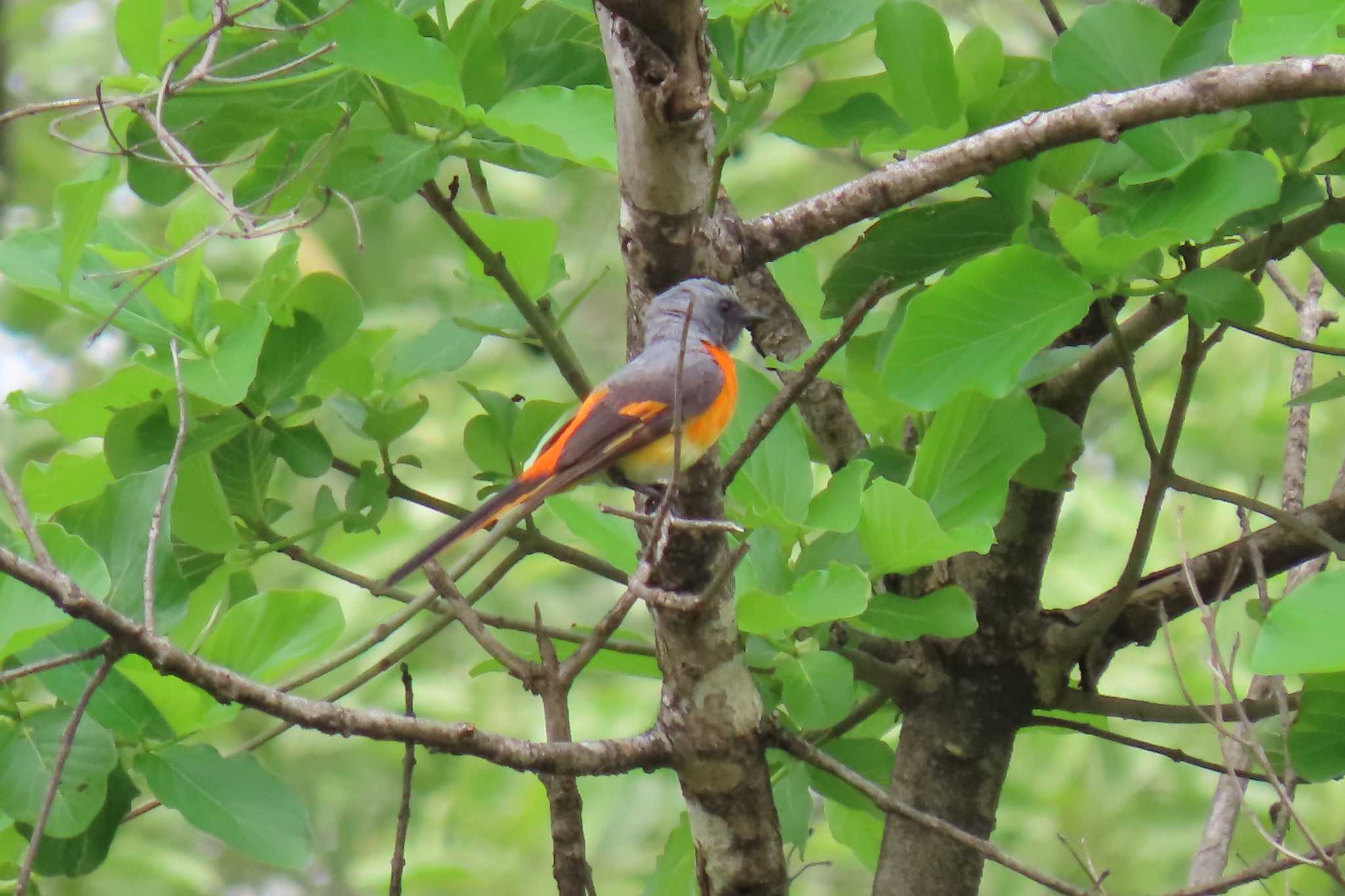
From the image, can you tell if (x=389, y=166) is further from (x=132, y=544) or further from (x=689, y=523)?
(x=689, y=523)

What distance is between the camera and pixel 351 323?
2.72 m

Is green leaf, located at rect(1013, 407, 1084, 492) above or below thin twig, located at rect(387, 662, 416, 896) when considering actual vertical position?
above

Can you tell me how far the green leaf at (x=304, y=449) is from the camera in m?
2.83

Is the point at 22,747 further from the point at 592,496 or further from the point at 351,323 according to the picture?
the point at 592,496

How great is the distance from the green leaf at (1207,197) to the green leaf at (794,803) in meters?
1.31

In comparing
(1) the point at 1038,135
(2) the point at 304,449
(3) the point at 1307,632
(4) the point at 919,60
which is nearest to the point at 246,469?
(2) the point at 304,449

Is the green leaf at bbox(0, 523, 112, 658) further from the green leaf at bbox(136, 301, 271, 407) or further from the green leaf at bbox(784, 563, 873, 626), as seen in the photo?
the green leaf at bbox(784, 563, 873, 626)

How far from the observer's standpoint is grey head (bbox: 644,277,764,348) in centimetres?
238

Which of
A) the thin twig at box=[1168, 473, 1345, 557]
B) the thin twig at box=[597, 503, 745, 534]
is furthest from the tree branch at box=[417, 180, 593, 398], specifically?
the thin twig at box=[1168, 473, 1345, 557]

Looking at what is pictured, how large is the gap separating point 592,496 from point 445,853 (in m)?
1.32

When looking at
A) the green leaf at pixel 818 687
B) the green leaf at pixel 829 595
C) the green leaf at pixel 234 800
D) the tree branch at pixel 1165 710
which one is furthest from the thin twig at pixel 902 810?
the green leaf at pixel 234 800

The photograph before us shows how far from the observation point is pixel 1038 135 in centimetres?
224

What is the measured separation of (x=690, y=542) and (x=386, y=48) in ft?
3.13

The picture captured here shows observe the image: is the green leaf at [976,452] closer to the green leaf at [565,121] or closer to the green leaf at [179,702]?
the green leaf at [565,121]
